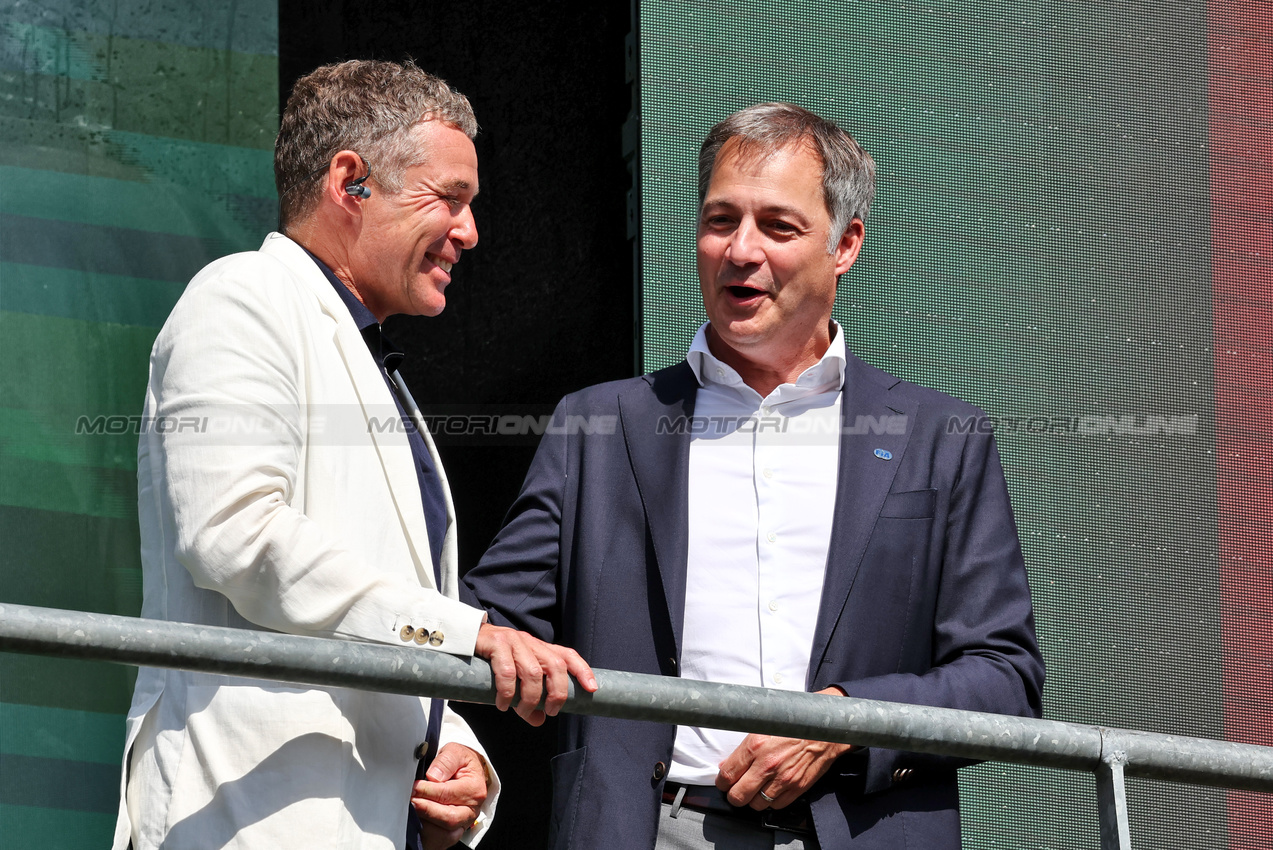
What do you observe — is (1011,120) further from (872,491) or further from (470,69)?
(872,491)

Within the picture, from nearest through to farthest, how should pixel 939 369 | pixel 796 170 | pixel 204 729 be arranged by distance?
1. pixel 204 729
2. pixel 796 170
3. pixel 939 369

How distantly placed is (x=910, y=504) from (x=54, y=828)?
1932 millimetres

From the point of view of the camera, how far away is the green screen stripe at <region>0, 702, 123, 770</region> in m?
3.40

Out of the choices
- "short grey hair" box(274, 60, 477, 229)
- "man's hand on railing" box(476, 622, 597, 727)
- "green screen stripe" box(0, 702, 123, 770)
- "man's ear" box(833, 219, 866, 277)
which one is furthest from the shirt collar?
"green screen stripe" box(0, 702, 123, 770)

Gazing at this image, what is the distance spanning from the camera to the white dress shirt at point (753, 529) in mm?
2537

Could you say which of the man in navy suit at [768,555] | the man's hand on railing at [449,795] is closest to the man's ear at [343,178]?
the man in navy suit at [768,555]

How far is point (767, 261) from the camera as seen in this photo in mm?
2891

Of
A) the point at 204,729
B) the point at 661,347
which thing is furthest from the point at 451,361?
the point at 204,729

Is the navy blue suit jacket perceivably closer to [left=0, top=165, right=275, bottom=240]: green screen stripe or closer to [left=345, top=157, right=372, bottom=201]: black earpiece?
[left=345, top=157, right=372, bottom=201]: black earpiece

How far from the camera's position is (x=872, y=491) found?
264 centimetres

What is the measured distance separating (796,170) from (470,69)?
4.87 feet

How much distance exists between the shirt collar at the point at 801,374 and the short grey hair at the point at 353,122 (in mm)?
629

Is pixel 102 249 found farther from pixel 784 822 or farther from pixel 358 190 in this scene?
pixel 784 822

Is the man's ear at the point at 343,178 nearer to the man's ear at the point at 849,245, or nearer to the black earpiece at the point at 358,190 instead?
the black earpiece at the point at 358,190
